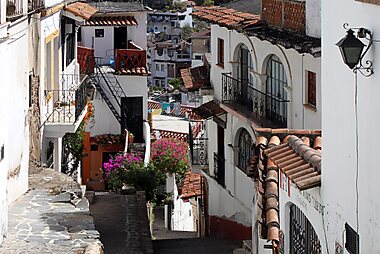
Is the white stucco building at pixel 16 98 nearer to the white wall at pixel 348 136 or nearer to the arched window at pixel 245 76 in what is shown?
the arched window at pixel 245 76

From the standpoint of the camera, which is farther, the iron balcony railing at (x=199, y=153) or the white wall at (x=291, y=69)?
the iron balcony railing at (x=199, y=153)

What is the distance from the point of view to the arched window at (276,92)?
20.2 m

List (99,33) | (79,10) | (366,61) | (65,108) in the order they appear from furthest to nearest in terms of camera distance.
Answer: (99,33) < (79,10) < (65,108) < (366,61)

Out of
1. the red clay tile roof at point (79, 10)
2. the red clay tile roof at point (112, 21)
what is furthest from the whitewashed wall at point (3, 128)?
the red clay tile roof at point (112, 21)

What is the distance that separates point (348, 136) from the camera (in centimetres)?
Result: 878

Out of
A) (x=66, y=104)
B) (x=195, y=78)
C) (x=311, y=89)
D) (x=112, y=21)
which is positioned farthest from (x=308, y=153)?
(x=112, y=21)

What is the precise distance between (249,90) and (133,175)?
21.9 feet

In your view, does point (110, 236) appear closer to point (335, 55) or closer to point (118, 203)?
point (118, 203)

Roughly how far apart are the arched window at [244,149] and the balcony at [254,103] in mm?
993

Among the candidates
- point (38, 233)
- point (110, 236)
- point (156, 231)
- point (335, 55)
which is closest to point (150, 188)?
point (156, 231)

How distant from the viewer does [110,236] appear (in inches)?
816

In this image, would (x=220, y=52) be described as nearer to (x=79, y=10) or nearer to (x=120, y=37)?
(x=79, y=10)

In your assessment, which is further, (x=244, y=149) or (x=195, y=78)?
(x=195, y=78)

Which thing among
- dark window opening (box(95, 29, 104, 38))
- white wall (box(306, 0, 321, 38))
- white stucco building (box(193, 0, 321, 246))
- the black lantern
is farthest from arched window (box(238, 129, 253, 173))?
the black lantern
